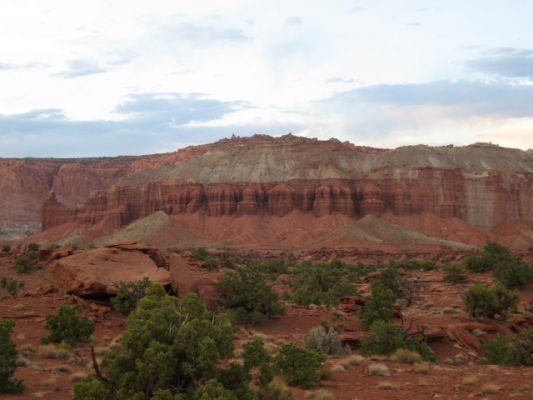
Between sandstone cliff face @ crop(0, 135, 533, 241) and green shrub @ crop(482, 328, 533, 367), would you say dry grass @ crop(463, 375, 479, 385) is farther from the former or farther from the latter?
sandstone cliff face @ crop(0, 135, 533, 241)

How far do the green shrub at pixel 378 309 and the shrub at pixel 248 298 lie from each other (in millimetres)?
2973

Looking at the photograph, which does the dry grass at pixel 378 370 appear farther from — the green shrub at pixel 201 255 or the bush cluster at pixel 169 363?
the green shrub at pixel 201 255

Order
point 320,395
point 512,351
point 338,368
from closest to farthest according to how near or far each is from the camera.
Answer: point 320,395 < point 338,368 < point 512,351

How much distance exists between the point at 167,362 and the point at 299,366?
4431 millimetres

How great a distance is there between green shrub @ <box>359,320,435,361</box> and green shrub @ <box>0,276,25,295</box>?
1264 centimetres

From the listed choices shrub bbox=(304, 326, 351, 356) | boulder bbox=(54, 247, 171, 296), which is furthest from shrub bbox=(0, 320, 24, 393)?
boulder bbox=(54, 247, 171, 296)

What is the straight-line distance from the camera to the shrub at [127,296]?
20188 mm

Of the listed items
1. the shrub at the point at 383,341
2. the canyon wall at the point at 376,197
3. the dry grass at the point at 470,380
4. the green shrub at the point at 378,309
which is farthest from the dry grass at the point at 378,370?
the canyon wall at the point at 376,197

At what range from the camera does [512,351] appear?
17469 millimetres

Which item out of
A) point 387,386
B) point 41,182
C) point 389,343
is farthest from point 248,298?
point 41,182

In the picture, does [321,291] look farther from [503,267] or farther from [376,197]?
[376,197]

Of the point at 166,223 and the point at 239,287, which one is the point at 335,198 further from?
the point at 239,287

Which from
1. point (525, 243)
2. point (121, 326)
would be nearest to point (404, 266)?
point (121, 326)

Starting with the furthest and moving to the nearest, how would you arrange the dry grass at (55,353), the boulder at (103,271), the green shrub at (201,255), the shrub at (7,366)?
the green shrub at (201,255) → the boulder at (103,271) → the dry grass at (55,353) → the shrub at (7,366)
